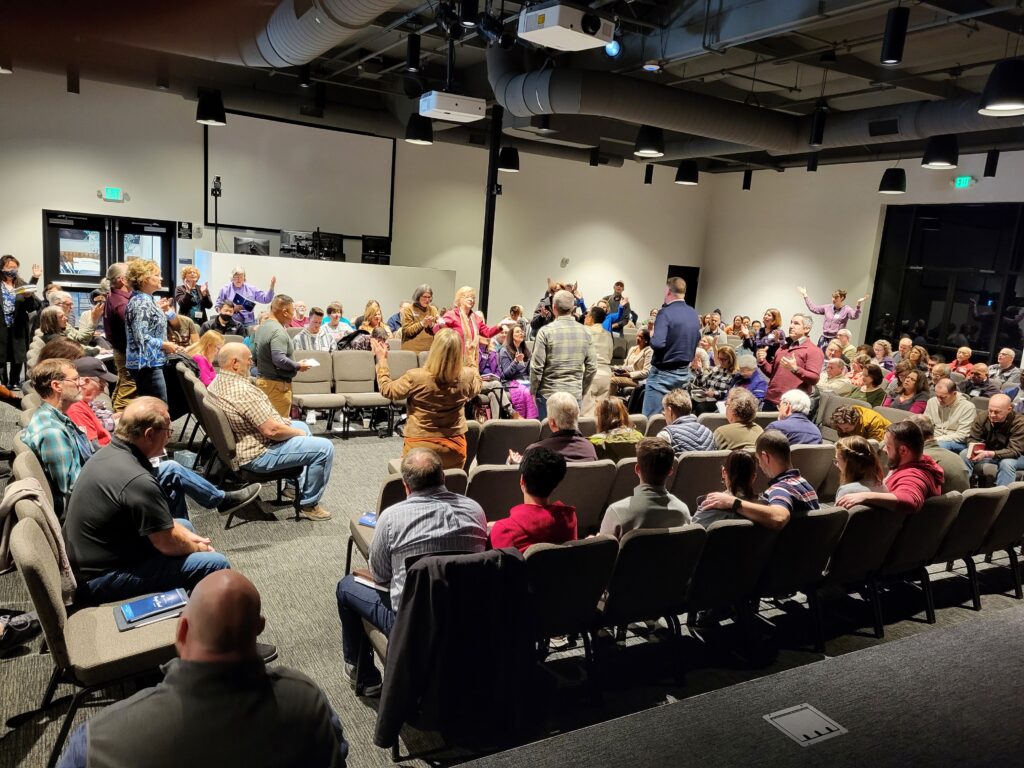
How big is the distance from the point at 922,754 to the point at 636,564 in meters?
1.29

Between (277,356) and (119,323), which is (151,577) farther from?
(119,323)

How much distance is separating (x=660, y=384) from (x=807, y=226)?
34.4 feet

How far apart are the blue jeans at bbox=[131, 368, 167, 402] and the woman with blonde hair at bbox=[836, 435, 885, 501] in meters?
4.84

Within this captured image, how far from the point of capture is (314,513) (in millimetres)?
5020

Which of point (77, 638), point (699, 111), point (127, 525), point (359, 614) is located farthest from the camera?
point (699, 111)

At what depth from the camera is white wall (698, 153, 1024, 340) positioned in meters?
12.8

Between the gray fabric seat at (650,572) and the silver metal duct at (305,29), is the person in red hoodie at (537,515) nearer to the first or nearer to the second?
the gray fabric seat at (650,572)

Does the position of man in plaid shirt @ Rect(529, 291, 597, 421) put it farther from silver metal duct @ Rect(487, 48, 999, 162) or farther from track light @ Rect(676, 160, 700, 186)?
track light @ Rect(676, 160, 700, 186)

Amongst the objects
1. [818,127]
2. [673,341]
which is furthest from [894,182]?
[673,341]

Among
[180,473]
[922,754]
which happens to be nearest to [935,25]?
[922,754]

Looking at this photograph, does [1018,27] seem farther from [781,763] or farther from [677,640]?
[781,763]

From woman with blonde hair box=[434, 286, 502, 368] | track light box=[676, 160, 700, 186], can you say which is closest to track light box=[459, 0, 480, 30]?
woman with blonde hair box=[434, 286, 502, 368]

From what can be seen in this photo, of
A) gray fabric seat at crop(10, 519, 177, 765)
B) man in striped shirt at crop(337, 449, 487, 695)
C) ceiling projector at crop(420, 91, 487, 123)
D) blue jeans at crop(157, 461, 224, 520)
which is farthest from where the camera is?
ceiling projector at crop(420, 91, 487, 123)

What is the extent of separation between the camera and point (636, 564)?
298 centimetres
